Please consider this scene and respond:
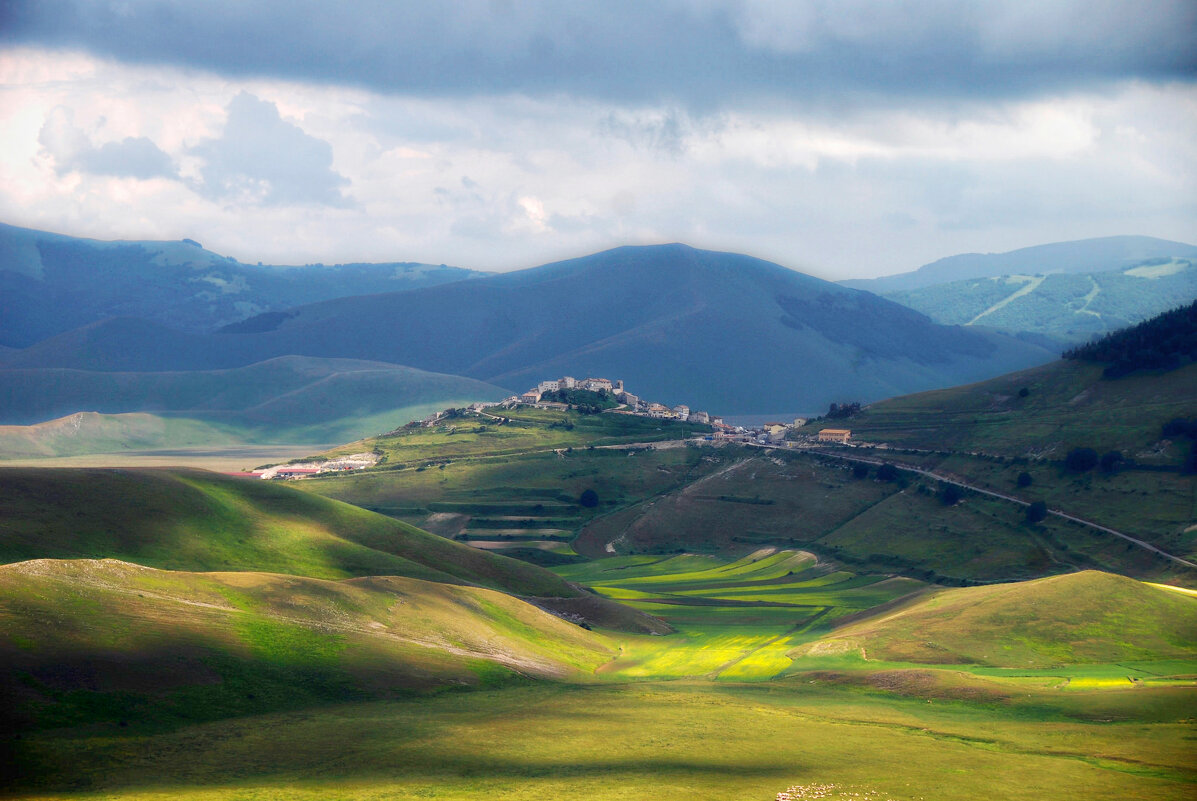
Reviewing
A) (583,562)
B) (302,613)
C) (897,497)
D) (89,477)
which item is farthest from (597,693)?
(897,497)

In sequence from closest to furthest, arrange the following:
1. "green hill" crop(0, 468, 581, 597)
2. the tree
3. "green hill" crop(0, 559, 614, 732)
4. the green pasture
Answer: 1. the green pasture
2. "green hill" crop(0, 559, 614, 732)
3. "green hill" crop(0, 468, 581, 597)
4. the tree

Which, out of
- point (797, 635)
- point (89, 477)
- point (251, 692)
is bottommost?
point (797, 635)

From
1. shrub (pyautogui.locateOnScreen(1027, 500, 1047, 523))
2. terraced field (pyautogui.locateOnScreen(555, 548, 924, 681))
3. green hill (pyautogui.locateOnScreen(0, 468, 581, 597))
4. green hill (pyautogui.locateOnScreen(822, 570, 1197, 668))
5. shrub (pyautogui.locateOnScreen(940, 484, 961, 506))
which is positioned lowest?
terraced field (pyautogui.locateOnScreen(555, 548, 924, 681))

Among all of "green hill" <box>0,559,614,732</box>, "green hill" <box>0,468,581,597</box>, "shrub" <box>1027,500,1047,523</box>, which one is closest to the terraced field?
"green hill" <box>0,559,614,732</box>

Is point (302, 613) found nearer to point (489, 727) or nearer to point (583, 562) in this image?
point (489, 727)

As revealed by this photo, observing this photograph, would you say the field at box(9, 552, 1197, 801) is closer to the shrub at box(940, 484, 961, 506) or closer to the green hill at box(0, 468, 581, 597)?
the green hill at box(0, 468, 581, 597)

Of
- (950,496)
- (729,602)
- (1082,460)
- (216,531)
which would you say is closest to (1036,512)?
(1082,460)
